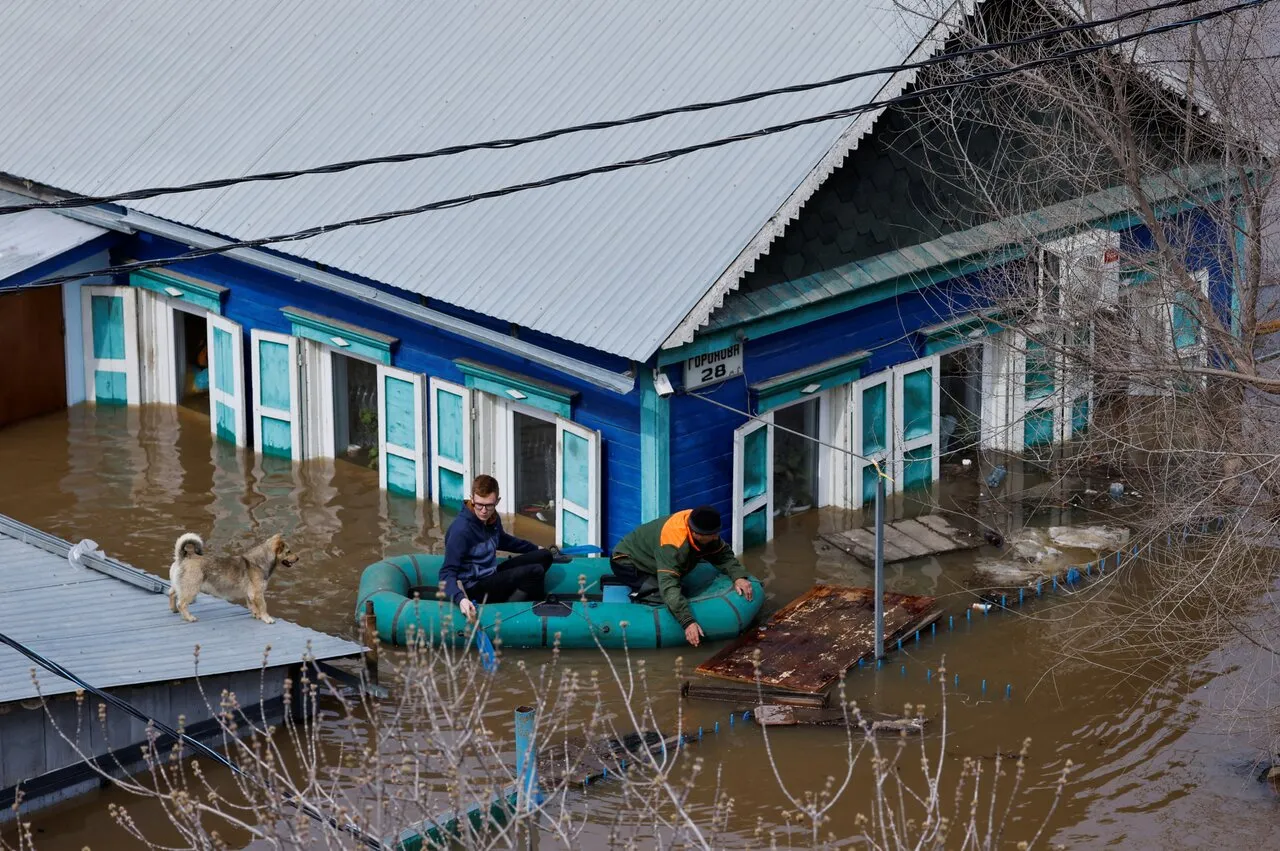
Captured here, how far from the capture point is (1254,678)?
14.7 m

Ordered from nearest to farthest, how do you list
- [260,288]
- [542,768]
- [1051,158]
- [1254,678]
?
[542,768], [1254,678], [1051,158], [260,288]

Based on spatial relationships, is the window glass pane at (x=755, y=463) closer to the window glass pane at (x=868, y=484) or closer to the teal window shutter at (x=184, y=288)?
the window glass pane at (x=868, y=484)

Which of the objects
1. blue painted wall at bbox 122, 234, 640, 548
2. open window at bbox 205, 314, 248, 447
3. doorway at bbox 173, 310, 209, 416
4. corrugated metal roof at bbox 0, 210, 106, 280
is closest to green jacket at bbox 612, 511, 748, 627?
blue painted wall at bbox 122, 234, 640, 548

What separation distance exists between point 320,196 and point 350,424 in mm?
2831

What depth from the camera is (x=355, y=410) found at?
66.9 feet

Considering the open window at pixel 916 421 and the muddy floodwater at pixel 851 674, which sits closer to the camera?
the muddy floodwater at pixel 851 674

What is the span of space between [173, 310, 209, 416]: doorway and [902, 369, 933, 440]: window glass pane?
8.62m

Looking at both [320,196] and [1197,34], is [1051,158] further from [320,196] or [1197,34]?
[320,196]

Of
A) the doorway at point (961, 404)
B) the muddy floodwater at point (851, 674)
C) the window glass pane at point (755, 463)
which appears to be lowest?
the muddy floodwater at point (851, 674)

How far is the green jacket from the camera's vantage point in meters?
15.0

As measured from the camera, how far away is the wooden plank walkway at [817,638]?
14.7 meters

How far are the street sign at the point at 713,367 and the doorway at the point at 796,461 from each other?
1718 millimetres

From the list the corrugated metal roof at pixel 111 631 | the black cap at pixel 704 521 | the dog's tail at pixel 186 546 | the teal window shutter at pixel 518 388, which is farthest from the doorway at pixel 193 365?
the black cap at pixel 704 521

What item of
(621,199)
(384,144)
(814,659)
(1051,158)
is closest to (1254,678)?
(814,659)
